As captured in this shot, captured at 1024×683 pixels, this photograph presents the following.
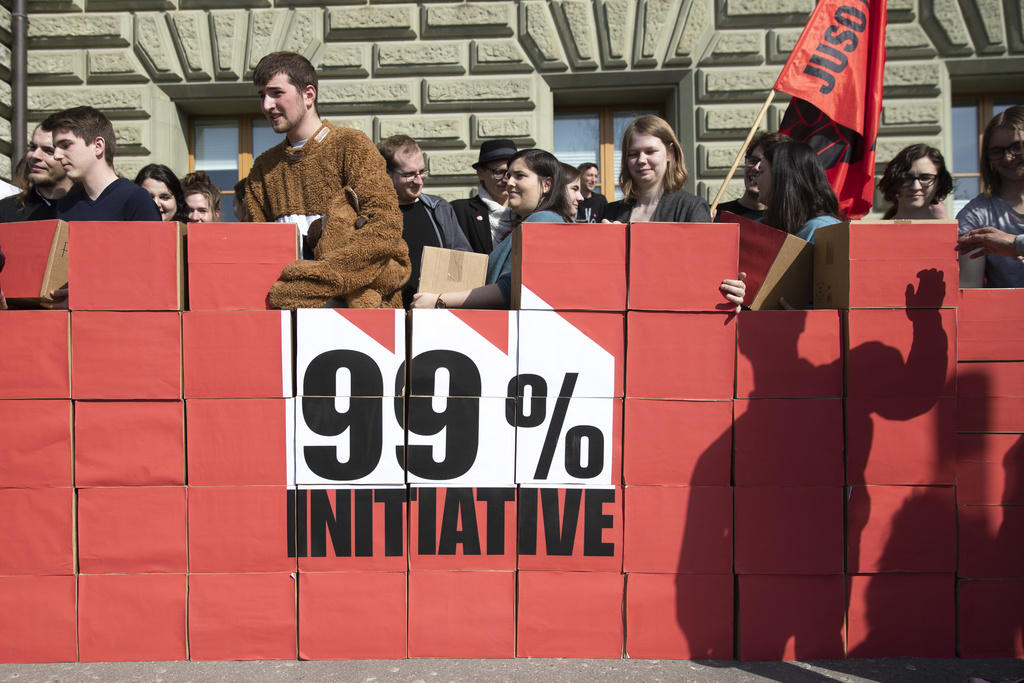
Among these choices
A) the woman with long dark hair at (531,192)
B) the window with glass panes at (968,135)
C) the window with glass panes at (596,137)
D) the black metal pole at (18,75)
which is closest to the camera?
the woman with long dark hair at (531,192)

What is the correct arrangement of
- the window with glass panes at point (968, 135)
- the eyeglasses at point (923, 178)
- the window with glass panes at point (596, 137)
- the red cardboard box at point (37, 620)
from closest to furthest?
the red cardboard box at point (37, 620) → the eyeglasses at point (923, 178) → the window with glass panes at point (968, 135) → the window with glass panes at point (596, 137)

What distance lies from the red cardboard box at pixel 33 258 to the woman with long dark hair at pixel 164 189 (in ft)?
5.11

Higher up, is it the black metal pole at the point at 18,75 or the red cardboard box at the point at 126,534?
the black metal pole at the point at 18,75

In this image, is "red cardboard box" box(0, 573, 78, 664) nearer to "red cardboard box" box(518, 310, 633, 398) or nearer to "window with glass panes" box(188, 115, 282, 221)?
"red cardboard box" box(518, 310, 633, 398)

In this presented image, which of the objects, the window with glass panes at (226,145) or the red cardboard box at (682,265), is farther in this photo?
the window with glass panes at (226,145)

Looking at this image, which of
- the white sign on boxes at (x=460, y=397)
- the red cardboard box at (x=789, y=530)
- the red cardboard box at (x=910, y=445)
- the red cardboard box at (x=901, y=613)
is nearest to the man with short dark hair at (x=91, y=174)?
the white sign on boxes at (x=460, y=397)

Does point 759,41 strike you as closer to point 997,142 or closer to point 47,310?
point 997,142

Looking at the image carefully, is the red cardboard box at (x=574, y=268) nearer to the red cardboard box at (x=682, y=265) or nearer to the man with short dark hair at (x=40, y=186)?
the red cardboard box at (x=682, y=265)

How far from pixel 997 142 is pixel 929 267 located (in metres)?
1.22

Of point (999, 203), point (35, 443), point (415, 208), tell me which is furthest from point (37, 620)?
point (999, 203)

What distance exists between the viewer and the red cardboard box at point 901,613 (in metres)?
3.24

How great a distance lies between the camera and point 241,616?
3223 mm

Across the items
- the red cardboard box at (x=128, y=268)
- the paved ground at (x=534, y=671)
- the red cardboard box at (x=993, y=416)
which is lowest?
the paved ground at (x=534, y=671)

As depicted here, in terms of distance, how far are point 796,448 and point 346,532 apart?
1772 millimetres
